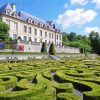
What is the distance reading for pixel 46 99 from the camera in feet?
21.8

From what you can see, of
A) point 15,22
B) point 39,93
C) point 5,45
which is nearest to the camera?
point 39,93

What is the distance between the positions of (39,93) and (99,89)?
185 cm

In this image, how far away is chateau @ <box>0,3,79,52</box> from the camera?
5301cm

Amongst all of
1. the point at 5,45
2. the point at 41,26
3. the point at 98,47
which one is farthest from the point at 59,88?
the point at 98,47

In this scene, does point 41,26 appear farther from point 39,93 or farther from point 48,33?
point 39,93

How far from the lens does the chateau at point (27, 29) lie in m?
53.0

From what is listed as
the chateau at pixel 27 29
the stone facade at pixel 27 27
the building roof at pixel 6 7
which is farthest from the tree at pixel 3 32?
the building roof at pixel 6 7

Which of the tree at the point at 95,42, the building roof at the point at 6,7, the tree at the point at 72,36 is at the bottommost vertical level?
the tree at the point at 95,42

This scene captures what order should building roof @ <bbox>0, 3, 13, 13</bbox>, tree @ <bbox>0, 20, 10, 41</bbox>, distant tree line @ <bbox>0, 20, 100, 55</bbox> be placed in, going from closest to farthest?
tree @ <bbox>0, 20, 10, 41</bbox>, distant tree line @ <bbox>0, 20, 100, 55</bbox>, building roof @ <bbox>0, 3, 13, 13</bbox>

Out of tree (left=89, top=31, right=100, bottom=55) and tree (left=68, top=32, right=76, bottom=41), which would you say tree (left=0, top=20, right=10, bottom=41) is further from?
tree (left=68, top=32, right=76, bottom=41)

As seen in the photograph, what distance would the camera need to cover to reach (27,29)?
218ft

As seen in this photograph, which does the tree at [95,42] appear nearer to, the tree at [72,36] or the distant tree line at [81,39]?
the distant tree line at [81,39]

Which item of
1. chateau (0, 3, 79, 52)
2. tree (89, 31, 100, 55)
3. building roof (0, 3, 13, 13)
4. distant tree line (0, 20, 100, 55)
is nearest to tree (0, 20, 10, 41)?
distant tree line (0, 20, 100, 55)

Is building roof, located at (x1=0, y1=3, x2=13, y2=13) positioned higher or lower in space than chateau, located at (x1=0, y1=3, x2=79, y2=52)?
higher
